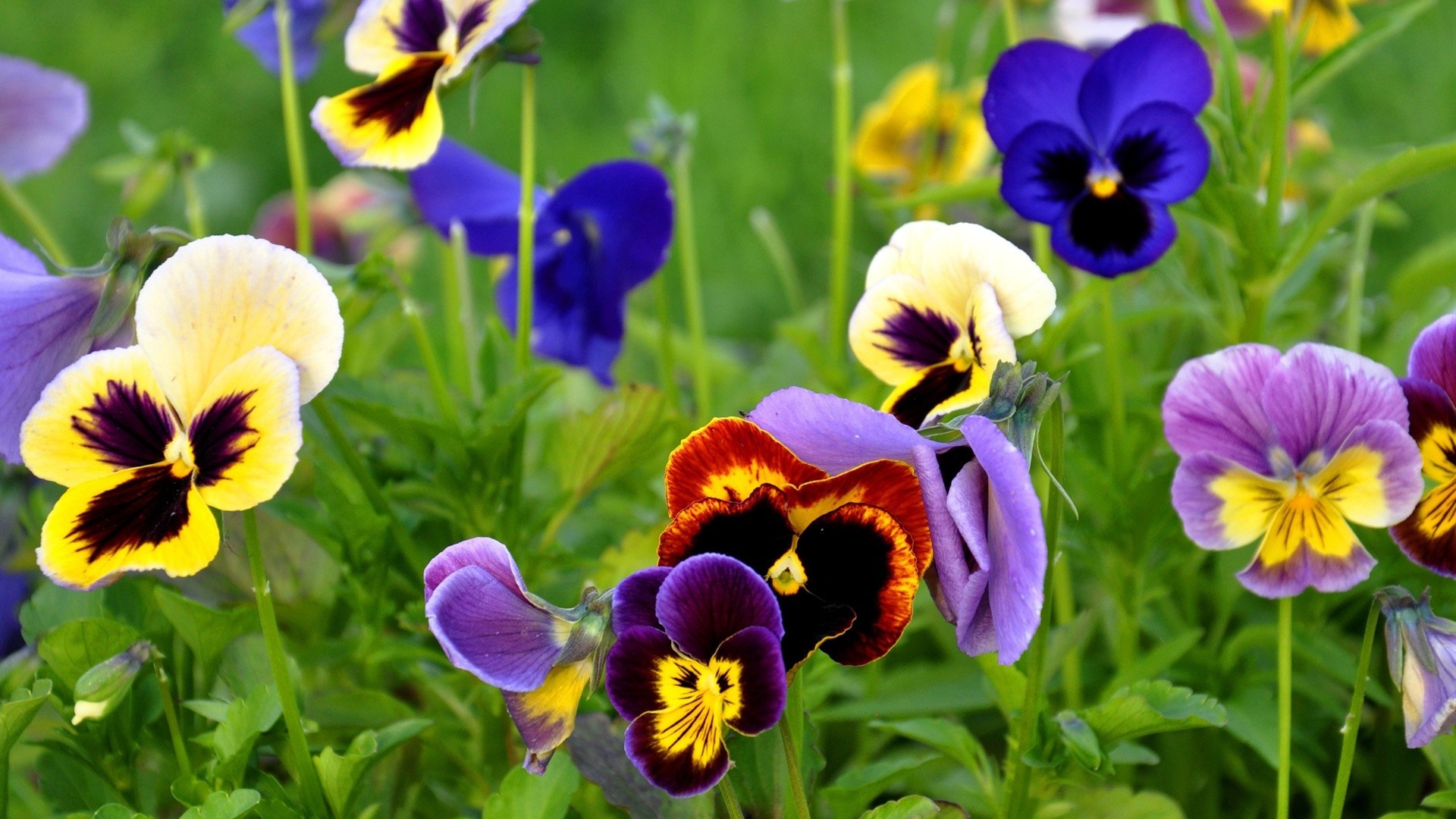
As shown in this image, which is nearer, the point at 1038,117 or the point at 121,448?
the point at 121,448

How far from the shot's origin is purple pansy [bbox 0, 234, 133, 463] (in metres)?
0.52

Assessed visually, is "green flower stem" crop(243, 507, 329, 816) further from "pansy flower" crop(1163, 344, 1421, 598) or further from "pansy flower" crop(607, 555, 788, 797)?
"pansy flower" crop(1163, 344, 1421, 598)

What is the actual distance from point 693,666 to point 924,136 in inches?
34.1

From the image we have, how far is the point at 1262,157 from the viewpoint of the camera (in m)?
0.67

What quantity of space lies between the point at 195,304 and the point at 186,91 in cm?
247

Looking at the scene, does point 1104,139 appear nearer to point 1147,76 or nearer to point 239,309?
point 1147,76

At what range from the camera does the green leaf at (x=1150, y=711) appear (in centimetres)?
49

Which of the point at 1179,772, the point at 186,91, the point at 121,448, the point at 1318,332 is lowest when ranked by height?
the point at 186,91

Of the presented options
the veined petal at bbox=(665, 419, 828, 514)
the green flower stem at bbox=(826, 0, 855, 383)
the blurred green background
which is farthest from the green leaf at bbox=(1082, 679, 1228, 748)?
the blurred green background

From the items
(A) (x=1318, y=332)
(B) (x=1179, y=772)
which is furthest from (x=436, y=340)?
(B) (x=1179, y=772)

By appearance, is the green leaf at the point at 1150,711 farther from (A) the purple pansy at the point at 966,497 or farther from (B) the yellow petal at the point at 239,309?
(B) the yellow petal at the point at 239,309

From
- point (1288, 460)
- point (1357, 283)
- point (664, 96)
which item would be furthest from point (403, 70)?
point (664, 96)

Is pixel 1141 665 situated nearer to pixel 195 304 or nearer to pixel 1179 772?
pixel 1179 772

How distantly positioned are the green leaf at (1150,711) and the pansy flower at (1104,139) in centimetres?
17
